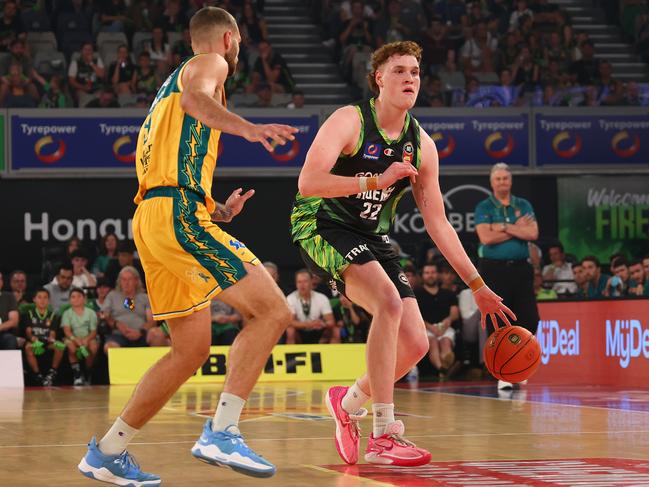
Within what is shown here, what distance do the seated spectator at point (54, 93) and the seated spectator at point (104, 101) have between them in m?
0.30

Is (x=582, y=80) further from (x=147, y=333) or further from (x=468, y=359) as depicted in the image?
(x=147, y=333)

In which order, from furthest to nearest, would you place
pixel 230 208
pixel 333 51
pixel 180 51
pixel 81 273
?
pixel 333 51
pixel 180 51
pixel 81 273
pixel 230 208

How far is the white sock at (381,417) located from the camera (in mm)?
5797

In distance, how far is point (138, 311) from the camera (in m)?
14.8

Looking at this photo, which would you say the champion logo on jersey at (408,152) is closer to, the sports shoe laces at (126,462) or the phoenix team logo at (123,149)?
the sports shoe laces at (126,462)

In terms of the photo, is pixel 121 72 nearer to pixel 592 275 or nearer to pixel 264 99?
pixel 264 99

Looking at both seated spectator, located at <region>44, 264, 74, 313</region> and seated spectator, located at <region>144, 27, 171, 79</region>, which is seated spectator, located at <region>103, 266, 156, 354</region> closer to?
seated spectator, located at <region>44, 264, 74, 313</region>

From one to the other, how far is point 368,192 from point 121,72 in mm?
12432

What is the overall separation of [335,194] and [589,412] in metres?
4.05

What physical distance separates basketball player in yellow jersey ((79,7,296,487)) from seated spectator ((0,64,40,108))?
1235 cm

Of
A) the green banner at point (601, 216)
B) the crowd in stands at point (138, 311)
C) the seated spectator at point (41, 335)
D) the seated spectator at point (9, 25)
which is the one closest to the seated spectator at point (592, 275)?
the crowd in stands at point (138, 311)

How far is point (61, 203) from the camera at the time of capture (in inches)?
664

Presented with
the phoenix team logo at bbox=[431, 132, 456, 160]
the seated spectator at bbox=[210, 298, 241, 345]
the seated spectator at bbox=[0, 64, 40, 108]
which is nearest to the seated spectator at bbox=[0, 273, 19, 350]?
the seated spectator at bbox=[210, 298, 241, 345]

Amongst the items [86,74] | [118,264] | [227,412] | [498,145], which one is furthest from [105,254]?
[227,412]
